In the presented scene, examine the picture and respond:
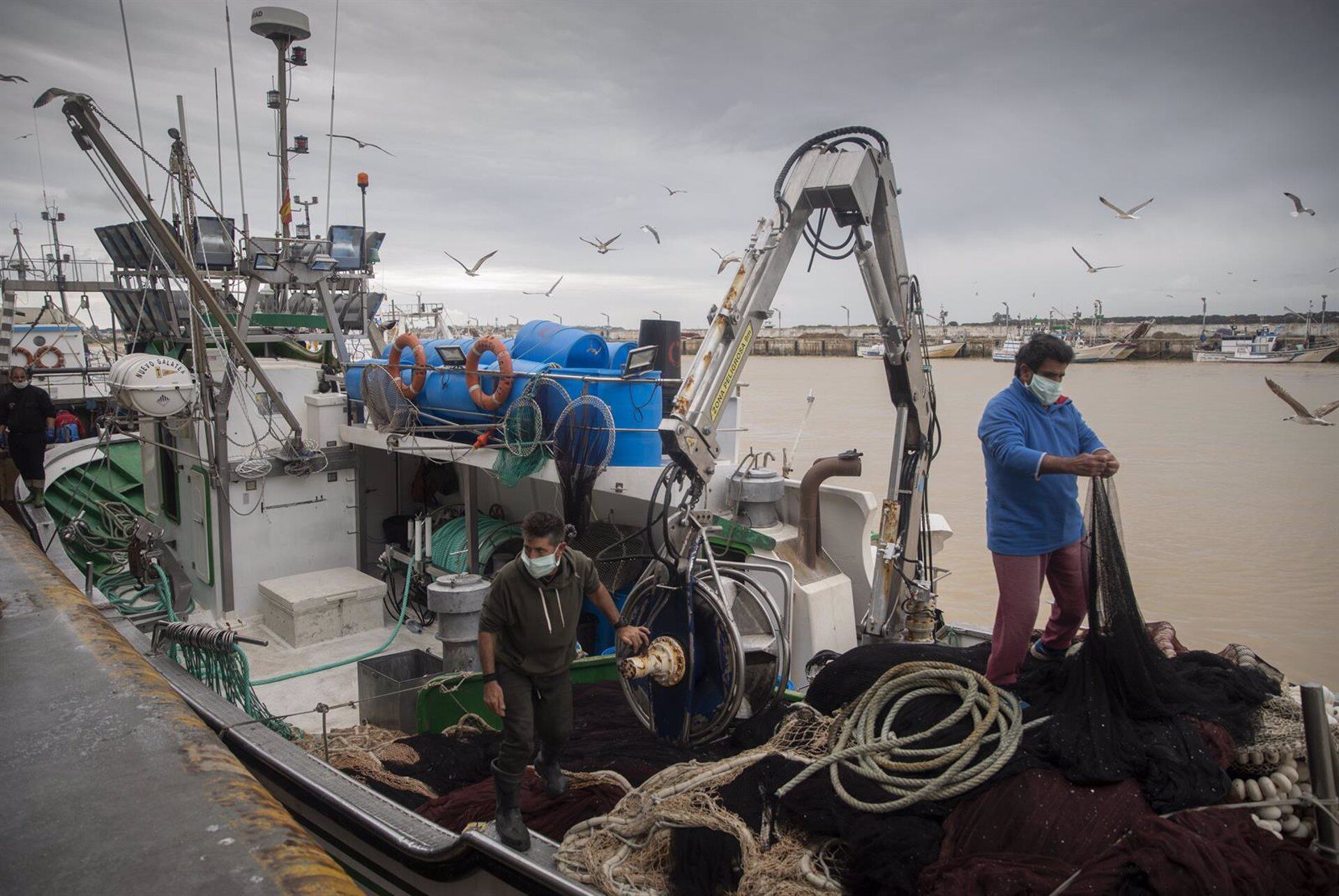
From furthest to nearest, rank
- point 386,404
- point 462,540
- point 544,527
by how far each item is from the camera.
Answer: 1. point 462,540
2. point 386,404
3. point 544,527

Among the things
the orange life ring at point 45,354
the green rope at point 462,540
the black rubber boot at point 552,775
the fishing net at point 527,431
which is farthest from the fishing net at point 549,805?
the orange life ring at point 45,354

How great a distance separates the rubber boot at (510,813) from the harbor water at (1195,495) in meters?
8.14

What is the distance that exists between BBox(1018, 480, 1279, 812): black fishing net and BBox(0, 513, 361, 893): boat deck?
91.1 inches

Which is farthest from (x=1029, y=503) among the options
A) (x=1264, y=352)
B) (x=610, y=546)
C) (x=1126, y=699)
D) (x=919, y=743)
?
(x=1264, y=352)

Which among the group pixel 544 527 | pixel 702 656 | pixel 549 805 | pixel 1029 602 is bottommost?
pixel 549 805

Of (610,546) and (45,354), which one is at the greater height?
(45,354)

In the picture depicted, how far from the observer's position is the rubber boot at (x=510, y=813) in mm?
3055

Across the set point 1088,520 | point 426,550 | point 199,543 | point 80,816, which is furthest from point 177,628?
point 1088,520

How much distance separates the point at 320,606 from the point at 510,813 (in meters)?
4.16

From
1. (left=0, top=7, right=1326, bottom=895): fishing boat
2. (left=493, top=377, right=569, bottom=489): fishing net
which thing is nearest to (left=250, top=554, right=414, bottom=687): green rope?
(left=0, top=7, right=1326, bottom=895): fishing boat

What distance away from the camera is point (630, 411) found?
6.14 metres

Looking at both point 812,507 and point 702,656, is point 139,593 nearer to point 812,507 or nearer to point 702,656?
point 812,507

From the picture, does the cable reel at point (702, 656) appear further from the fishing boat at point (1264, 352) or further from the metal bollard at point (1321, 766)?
the fishing boat at point (1264, 352)

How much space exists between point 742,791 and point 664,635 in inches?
30.3
